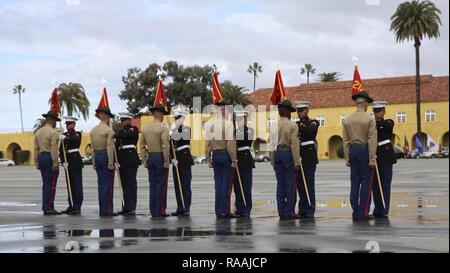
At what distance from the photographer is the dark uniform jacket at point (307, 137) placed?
13.9 meters

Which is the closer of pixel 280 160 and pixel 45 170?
pixel 280 160

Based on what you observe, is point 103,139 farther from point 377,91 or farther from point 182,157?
point 377,91

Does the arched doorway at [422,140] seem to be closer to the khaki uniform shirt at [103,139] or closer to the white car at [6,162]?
the white car at [6,162]

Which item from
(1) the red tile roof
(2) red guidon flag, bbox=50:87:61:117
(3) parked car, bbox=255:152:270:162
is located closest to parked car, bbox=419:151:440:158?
(1) the red tile roof

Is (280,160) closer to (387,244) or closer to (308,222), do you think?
(308,222)

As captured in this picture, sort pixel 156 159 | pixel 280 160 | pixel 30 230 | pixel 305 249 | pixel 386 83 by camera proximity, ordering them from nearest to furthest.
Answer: pixel 305 249
pixel 30 230
pixel 280 160
pixel 156 159
pixel 386 83

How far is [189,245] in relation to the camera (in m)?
9.79

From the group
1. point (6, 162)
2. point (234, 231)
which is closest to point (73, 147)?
point (234, 231)

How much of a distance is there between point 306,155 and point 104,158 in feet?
12.0

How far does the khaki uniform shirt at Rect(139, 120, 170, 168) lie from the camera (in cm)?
1450

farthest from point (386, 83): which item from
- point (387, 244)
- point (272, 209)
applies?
point (387, 244)

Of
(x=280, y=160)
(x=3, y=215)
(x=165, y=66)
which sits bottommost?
(x=3, y=215)

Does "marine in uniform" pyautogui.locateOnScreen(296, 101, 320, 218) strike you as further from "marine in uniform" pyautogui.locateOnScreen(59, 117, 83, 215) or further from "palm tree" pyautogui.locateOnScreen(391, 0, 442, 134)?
"palm tree" pyautogui.locateOnScreen(391, 0, 442, 134)
